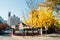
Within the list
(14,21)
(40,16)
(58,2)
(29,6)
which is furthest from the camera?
(14,21)

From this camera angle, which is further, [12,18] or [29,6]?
[12,18]

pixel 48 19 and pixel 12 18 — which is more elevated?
pixel 12 18

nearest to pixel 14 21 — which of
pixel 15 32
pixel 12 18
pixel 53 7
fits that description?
pixel 12 18

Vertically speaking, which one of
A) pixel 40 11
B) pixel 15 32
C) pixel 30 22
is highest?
pixel 40 11

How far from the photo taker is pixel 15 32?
43.6 meters

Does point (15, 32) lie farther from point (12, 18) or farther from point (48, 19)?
point (12, 18)

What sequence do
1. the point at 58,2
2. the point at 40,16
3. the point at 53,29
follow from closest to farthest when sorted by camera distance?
1. the point at 58,2
2. the point at 40,16
3. the point at 53,29

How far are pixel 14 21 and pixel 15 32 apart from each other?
115 metres

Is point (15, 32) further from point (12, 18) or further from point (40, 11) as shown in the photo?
point (12, 18)

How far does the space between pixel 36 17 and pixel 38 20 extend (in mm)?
937

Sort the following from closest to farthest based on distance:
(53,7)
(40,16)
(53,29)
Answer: (53,7), (40,16), (53,29)

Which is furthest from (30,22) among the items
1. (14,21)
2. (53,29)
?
(14,21)

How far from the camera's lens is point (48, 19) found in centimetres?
4216

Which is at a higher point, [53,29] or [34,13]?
[34,13]
